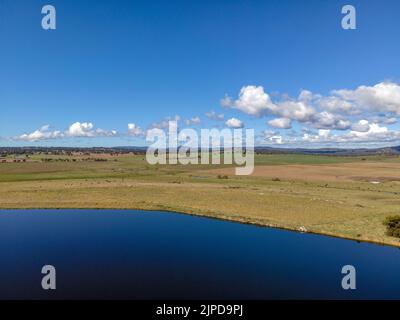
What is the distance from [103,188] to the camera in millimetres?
81312

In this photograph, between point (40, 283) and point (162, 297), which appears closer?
point (162, 297)

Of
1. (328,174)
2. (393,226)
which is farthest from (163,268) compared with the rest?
(328,174)

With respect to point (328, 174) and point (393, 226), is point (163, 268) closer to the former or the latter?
point (393, 226)

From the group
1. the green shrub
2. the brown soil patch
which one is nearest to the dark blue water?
the green shrub

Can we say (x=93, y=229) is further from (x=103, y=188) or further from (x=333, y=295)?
(x=103, y=188)

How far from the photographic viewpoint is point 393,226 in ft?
142

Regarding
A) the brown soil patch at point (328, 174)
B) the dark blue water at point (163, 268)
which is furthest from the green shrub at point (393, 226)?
the brown soil patch at point (328, 174)

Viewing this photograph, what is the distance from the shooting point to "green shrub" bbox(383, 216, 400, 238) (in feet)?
138

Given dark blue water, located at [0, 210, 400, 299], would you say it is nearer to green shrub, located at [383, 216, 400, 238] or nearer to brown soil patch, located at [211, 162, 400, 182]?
green shrub, located at [383, 216, 400, 238]

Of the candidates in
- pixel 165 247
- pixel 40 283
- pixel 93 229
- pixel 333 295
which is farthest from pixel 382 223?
pixel 40 283

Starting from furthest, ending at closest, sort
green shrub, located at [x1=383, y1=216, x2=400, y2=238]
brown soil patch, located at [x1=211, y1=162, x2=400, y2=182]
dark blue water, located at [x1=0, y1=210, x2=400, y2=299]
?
brown soil patch, located at [x1=211, y1=162, x2=400, y2=182] < green shrub, located at [x1=383, y1=216, x2=400, y2=238] < dark blue water, located at [x1=0, y1=210, x2=400, y2=299]

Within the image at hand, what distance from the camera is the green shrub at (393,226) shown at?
41.9 m
